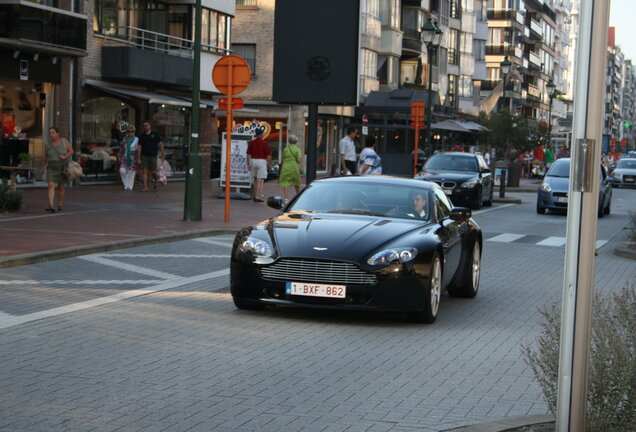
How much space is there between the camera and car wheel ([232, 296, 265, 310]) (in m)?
10.4

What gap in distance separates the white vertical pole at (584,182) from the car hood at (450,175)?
25.0m

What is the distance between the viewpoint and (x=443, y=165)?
31.8 m

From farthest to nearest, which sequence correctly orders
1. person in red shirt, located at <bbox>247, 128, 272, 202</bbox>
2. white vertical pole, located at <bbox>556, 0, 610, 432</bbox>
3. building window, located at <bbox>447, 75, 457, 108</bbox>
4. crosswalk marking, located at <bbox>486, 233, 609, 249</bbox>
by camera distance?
building window, located at <bbox>447, 75, 457, 108</bbox> < person in red shirt, located at <bbox>247, 128, 272, 202</bbox> < crosswalk marking, located at <bbox>486, 233, 609, 249</bbox> < white vertical pole, located at <bbox>556, 0, 610, 432</bbox>

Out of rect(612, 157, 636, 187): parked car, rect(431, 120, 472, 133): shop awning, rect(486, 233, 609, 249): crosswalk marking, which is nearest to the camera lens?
rect(486, 233, 609, 249): crosswalk marking

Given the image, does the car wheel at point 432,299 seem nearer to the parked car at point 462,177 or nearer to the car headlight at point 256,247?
the car headlight at point 256,247

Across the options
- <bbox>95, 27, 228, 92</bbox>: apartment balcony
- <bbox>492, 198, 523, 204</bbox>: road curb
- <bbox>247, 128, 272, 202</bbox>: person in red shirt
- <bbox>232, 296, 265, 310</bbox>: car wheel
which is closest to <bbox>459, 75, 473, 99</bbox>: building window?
<bbox>95, 27, 228, 92</bbox>: apartment balcony

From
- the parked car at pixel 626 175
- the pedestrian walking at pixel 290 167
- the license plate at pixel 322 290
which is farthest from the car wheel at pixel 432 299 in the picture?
the parked car at pixel 626 175

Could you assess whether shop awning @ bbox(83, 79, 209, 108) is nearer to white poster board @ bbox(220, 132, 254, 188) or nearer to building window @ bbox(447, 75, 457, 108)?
Answer: white poster board @ bbox(220, 132, 254, 188)

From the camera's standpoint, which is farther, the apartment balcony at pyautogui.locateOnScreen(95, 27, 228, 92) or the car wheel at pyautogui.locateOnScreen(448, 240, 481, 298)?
the apartment balcony at pyautogui.locateOnScreen(95, 27, 228, 92)

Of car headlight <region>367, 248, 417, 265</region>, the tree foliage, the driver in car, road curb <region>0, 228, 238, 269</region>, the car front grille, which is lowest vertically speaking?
road curb <region>0, 228, 238, 269</region>

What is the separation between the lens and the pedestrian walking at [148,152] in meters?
31.3

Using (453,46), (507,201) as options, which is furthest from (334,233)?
(453,46)

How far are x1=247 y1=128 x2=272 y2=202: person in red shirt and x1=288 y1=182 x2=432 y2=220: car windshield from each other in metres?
16.7

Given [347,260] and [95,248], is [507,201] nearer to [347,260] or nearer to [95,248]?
[95,248]
